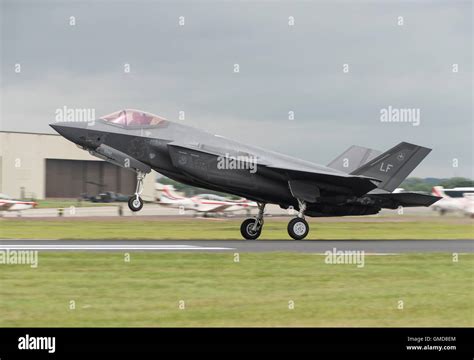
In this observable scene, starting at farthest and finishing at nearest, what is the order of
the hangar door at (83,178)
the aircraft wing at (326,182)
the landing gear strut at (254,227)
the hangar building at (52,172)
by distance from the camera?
1. the hangar door at (83,178)
2. the hangar building at (52,172)
3. the landing gear strut at (254,227)
4. the aircraft wing at (326,182)

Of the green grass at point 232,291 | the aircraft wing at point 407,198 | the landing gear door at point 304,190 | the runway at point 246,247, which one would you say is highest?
the landing gear door at point 304,190

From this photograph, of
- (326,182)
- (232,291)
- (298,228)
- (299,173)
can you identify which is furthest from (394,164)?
(232,291)

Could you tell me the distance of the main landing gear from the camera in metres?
23.2

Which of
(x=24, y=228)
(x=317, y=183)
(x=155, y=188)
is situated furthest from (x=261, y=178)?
(x=155, y=188)

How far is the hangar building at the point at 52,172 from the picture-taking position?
72663 mm

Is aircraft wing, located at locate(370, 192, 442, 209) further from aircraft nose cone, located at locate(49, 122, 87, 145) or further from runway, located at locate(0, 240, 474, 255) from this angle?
aircraft nose cone, located at locate(49, 122, 87, 145)

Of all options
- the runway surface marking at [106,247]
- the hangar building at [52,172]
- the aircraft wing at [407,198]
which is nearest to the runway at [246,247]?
the runway surface marking at [106,247]

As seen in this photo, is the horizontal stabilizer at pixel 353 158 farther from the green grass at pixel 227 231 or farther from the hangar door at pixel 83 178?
the hangar door at pixel 83 178

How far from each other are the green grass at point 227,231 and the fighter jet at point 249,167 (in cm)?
256

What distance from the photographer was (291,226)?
23266 millimetres
